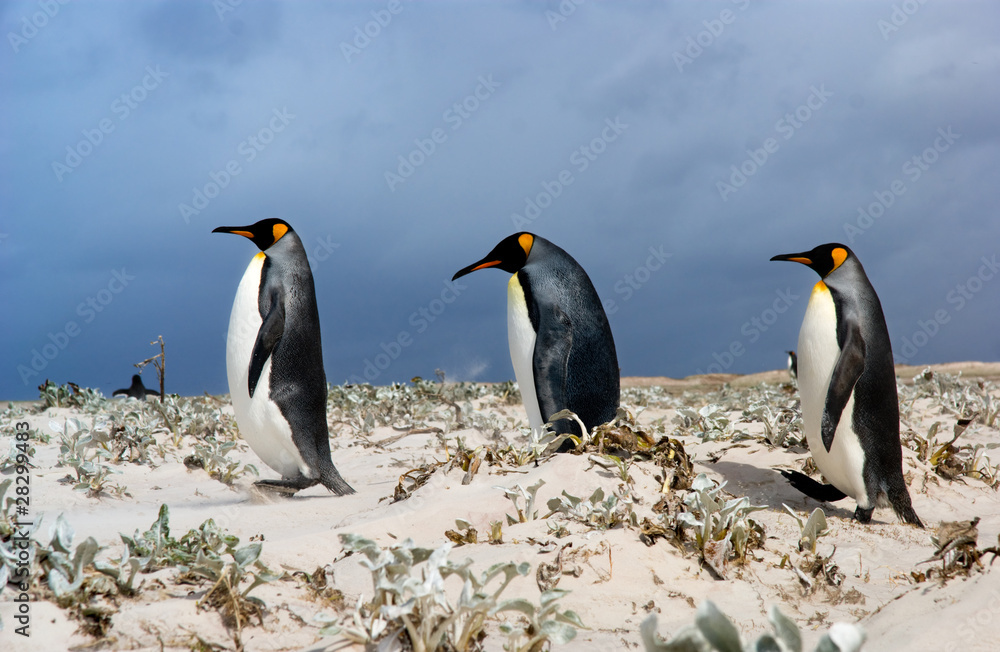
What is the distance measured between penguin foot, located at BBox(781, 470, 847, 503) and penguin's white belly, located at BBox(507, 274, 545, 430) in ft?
6.47

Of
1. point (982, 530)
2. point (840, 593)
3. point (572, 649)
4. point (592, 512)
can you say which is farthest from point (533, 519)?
point (982, 530)

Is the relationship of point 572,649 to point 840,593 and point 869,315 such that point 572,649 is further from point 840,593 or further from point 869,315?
point 869,315

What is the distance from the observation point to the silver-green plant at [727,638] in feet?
4.63

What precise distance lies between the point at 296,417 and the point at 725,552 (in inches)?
135

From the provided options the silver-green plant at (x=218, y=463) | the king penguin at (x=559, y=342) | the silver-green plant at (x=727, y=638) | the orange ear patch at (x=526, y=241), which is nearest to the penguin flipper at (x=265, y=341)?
the silver-green plant at (x=218, y=463)

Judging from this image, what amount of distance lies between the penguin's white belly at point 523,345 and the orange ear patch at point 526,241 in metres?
0.29

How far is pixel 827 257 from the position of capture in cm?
514

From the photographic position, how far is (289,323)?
5.48 meters

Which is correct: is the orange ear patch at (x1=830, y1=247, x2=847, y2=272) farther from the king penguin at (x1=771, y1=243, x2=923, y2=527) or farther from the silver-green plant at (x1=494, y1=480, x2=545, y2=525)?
the silver-green plant at (x1=494, y1=480, x2=545, y2=525)

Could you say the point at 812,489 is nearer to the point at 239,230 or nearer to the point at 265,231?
the point at 265,231

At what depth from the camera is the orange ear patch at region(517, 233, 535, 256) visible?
6297 millimetres

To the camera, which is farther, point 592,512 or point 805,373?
point 805,373

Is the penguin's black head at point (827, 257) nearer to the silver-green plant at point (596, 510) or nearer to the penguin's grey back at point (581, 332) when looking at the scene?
the penguin's grey back at point (581, 332)

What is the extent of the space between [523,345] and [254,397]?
86.7 inches
